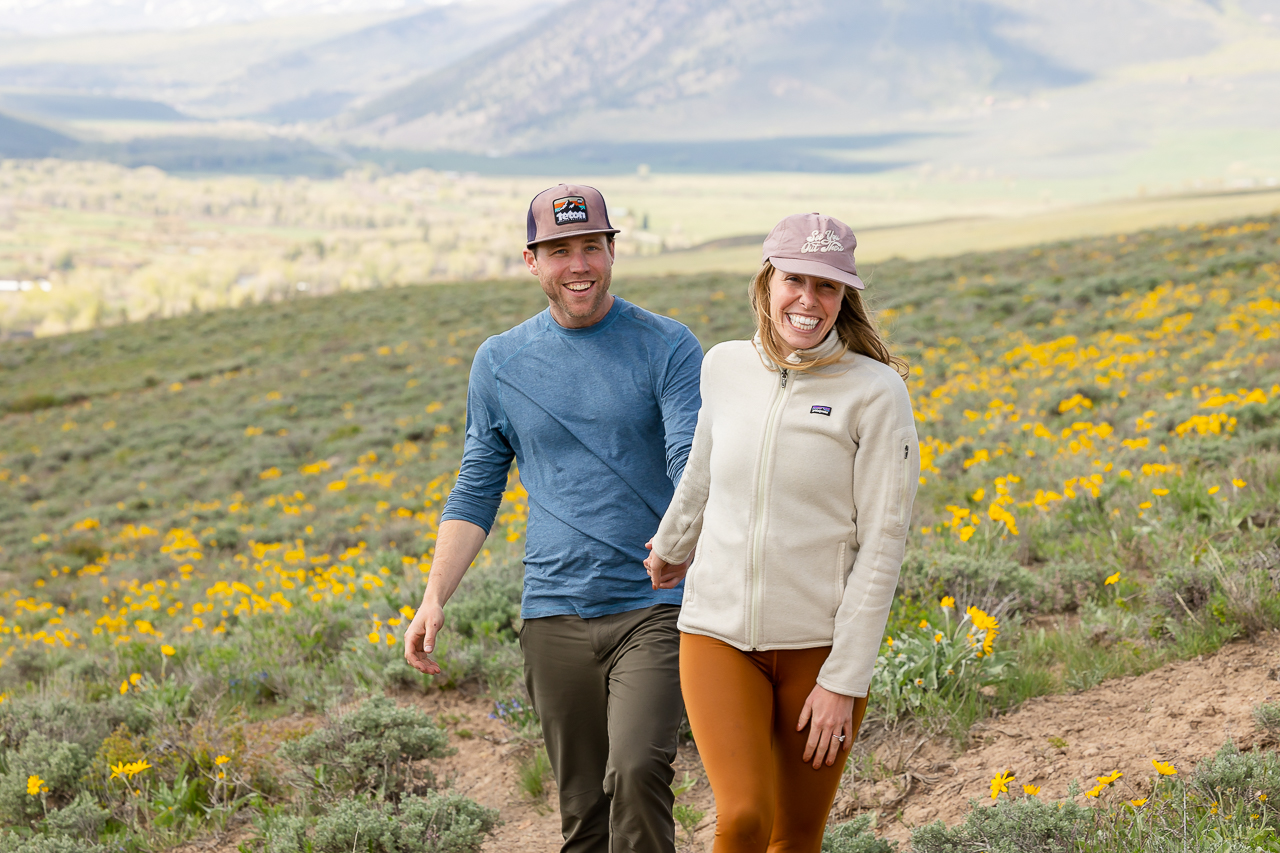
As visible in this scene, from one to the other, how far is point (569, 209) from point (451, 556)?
119cm

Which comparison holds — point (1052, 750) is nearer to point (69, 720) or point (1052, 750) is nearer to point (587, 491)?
point (587, 491)

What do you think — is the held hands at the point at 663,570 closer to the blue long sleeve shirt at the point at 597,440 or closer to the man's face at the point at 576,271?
the blue long sleeve shirt at the point at 597,440

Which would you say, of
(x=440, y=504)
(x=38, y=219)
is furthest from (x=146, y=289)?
(x=38, y=219)

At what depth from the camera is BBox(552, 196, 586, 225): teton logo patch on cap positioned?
9.69ft

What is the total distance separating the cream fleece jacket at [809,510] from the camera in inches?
90.0

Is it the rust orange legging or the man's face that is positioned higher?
the man's face

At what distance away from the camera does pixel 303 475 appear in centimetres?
1518

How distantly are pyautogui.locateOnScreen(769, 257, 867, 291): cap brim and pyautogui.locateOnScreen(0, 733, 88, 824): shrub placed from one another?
3939 millimetres

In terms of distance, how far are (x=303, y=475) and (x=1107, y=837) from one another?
14.2m

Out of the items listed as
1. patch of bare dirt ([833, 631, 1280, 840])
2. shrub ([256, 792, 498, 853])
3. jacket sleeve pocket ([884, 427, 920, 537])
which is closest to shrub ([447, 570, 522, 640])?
shrub ([256, 792, 498, 853])

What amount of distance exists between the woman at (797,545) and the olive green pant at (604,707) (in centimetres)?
24

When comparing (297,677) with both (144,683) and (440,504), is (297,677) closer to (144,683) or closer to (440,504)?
(144,683)

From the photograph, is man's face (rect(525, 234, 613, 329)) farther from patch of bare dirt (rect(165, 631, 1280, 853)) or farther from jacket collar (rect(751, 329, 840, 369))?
patch of bare dirt (rect(165, 631, 1280, 853))

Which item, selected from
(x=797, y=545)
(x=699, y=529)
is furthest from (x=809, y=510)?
(x=699, y=529)
